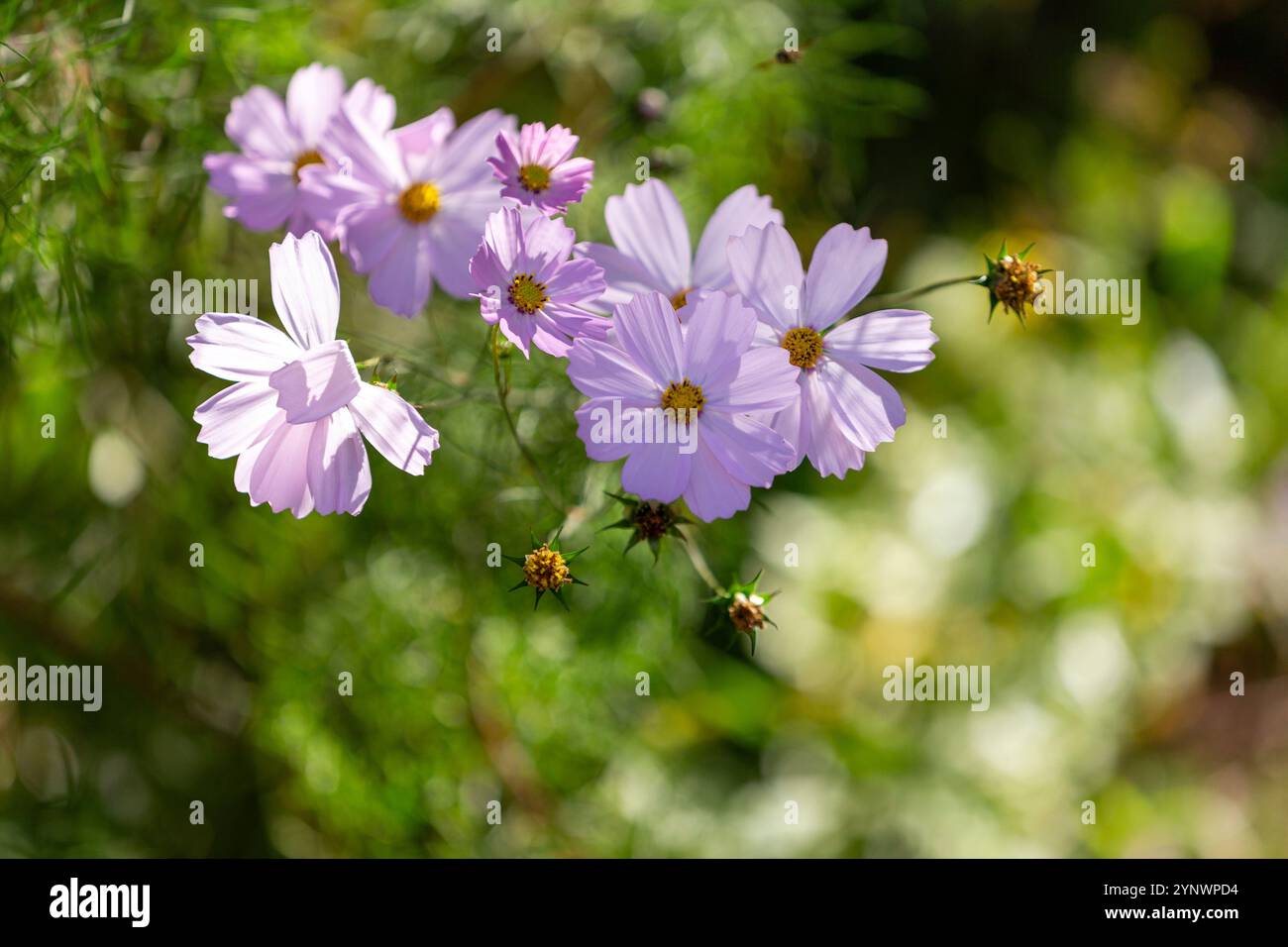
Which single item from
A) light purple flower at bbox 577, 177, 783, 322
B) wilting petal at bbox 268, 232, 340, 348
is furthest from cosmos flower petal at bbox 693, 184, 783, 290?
wilting petal at bbox 268, 232, 340, 348

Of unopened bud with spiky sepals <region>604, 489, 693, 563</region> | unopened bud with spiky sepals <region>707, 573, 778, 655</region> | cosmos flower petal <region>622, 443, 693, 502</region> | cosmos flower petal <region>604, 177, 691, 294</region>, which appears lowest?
unopened bud with spiky sepals <region>707, 573, 778, 655</region>

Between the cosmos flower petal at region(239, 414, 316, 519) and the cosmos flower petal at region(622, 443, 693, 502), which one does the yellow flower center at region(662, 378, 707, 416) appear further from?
the cosmos flower petal at region(239, 414, 316, 519)

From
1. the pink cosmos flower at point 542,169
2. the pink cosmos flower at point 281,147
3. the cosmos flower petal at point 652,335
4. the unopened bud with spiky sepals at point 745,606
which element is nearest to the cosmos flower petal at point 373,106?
the pink cosmos flower at point 281,147

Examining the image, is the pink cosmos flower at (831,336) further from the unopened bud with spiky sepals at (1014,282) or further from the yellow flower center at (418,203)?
the yellow flower center at (418,203)

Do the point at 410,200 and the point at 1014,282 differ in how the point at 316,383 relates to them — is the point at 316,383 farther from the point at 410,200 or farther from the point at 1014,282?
the point at 1014,282

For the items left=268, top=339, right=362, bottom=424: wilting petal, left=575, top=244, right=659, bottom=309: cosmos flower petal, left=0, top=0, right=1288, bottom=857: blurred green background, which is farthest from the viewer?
left=0, top=0, right=1288, bottom=857: blurred green background
